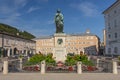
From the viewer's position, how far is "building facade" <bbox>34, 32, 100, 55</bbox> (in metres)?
121

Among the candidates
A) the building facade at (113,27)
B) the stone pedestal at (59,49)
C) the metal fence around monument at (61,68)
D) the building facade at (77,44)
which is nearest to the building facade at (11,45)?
the building facade at (113,27)

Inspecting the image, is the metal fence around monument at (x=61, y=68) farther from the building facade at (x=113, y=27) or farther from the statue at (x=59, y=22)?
the building facade at (x=113, y=27)

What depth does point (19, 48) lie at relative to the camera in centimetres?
8138

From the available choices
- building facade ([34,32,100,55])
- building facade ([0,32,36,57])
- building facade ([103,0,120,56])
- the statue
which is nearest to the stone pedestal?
the statue

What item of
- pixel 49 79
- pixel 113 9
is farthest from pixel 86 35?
pixel 49 79

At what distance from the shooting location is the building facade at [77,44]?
12056cm

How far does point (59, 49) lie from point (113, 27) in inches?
1542

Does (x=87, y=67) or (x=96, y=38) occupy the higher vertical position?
(x=96, y=38)

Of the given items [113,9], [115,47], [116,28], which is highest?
[113,9]

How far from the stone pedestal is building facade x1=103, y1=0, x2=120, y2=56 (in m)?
34.9

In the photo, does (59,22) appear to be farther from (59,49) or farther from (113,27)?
(113,27)

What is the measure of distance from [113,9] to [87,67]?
4404 cm

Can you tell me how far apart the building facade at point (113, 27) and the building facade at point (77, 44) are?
52.9 meters

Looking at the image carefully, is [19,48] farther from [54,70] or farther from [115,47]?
[54,70]
